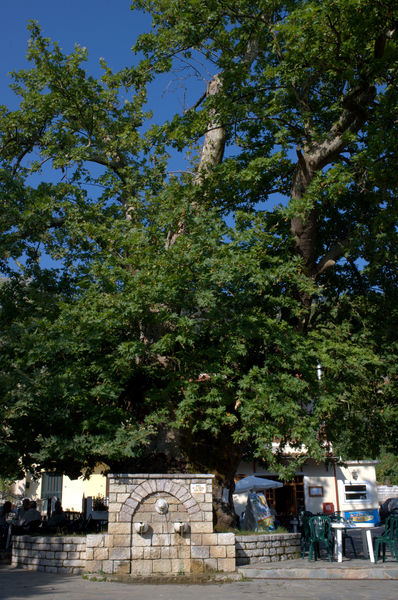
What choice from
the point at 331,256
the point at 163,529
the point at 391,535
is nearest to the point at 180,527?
the point at 163,529

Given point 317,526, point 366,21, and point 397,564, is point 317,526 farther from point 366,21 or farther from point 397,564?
point 366,21

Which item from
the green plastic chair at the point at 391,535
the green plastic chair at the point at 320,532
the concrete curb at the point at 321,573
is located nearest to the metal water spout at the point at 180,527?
the concrete curb at the point at 321,573

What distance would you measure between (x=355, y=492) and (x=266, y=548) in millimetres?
17043

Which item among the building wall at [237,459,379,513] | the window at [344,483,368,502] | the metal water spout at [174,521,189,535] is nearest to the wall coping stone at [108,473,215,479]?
the metal water spout at [174,521,189,535]

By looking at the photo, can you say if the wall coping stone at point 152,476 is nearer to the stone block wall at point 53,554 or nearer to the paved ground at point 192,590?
the stone block wall at point 53,554

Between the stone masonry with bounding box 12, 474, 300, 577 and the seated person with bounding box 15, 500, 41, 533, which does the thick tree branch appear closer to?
the stone masonry with bounding box 12, 474, 300, 577

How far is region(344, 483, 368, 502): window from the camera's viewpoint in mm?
25688

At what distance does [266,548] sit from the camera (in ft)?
34.7

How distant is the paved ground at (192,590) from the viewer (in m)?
7.27

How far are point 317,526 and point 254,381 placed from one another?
3.19m

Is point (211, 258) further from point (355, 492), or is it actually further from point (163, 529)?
point (355, 492)

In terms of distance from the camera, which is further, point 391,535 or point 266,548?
point 266,548

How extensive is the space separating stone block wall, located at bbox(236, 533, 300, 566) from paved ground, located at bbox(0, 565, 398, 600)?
1.36 m

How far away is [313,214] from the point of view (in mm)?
12188
